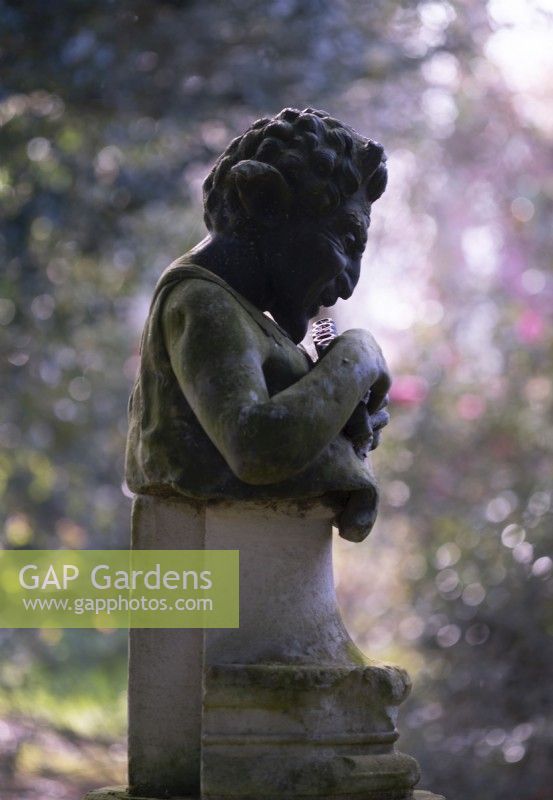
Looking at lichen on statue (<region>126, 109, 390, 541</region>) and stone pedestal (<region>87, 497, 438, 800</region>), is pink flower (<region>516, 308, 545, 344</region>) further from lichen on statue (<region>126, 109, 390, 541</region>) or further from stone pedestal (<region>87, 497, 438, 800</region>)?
stone pedestal (<region>87, 497, 438, 800</region>)

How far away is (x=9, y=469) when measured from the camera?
23.8ft

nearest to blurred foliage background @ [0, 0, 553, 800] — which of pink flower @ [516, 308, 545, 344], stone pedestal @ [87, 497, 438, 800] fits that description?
pink flower @ [516, 308, 545, 344]

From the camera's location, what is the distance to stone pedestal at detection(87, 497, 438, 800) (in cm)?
231

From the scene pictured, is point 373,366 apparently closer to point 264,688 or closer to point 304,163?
point 304,163

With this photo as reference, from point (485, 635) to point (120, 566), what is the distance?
2903 mm

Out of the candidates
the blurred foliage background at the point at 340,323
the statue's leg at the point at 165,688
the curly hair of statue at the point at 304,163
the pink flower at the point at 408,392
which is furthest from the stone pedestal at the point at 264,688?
the pink flower at the point at 408,392

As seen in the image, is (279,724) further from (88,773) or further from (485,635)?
(88,773)

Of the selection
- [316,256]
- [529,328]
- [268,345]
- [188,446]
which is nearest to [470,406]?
[529,328]

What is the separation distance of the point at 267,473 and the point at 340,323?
6591mm

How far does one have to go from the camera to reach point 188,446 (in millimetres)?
2363

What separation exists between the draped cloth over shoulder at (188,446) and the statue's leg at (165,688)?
0.23 ft

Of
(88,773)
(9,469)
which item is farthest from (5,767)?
(9,469)

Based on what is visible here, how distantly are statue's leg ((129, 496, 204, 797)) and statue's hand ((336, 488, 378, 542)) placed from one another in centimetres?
27

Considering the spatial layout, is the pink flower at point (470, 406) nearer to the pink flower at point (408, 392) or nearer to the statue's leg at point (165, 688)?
the pink flower at point (408, 392)
